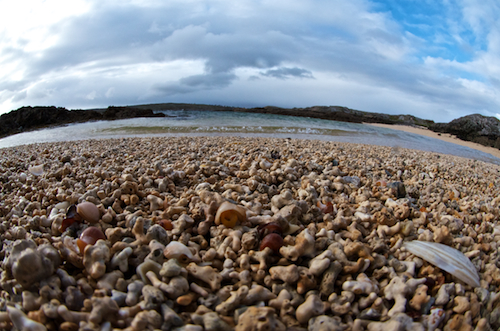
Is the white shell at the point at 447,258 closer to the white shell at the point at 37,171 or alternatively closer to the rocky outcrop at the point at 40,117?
the white shell at the point at 37,171

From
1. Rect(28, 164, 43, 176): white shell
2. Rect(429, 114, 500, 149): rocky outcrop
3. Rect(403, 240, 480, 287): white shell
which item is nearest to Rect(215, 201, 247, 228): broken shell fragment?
Rect(403, 240, 480, 287): white shell

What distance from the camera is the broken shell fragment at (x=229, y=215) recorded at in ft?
6.08

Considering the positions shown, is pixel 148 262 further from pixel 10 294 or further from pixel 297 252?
pixel 297 252

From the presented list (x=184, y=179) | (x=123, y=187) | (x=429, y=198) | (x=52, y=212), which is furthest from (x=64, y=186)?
(x=429, y=198)

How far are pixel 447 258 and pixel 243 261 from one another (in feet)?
4.17

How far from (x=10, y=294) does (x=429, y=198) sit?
11.3ft

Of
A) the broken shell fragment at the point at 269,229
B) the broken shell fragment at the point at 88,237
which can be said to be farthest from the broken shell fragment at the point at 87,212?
the broken shell fragment at the point at 269,229

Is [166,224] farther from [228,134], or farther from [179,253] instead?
[228,134]

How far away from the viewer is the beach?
1.28 m

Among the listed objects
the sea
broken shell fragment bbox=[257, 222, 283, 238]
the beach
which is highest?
the sea

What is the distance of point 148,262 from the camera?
1.47m

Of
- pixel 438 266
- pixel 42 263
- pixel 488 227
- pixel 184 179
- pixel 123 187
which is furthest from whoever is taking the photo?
pixel 184 179

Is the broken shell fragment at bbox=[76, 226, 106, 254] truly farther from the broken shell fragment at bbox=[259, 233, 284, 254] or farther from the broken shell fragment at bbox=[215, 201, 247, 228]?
the broken shell fragment at bbox=[259, 233, 284, 254]

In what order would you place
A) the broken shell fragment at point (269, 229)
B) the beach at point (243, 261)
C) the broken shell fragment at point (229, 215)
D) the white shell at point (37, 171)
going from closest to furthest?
the beach at point (243, 261) < the broken shell fragment at point (269, 229) < the broken shell fragment at point (229, 215) < the white shell at point (37, 171)
